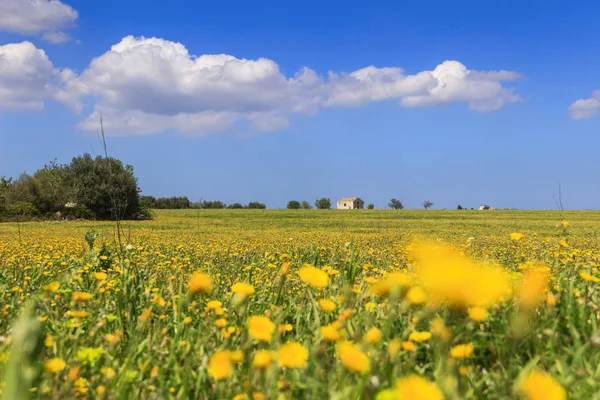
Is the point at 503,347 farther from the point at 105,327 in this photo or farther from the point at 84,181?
the point at 84,181

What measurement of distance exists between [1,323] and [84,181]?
4153 cm

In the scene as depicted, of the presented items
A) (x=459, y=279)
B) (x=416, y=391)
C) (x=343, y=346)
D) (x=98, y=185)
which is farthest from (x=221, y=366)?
(x=98, y=185)

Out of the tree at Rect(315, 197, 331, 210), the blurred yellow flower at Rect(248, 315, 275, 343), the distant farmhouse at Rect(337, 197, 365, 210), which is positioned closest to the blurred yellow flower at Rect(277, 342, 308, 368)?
the blurred yellow flower at Rect(248, 315, 275, 343)

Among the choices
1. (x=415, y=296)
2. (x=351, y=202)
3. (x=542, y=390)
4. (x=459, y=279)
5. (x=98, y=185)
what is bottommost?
(x=542, y=390)

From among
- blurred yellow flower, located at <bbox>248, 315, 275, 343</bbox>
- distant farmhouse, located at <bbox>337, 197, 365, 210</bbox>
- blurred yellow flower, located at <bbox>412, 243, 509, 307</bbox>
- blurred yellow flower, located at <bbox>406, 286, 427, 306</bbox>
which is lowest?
blurred yellow flower, located at <bbox>248, 315, 275, 343</bbox>

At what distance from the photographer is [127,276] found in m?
3.93

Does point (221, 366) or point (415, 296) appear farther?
point (415, 296)

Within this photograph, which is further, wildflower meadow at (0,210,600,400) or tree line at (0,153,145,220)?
tree line at (0,153,145,220)

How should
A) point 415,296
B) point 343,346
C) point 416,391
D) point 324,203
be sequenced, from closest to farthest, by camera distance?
point 416,391 < point 343,346 < point 415,296 < point 324,203

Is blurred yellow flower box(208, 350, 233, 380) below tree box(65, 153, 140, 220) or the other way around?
below

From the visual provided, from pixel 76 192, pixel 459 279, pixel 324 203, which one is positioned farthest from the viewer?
pixel 324 203

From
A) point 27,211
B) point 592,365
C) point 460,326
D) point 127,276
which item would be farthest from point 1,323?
point 27,211

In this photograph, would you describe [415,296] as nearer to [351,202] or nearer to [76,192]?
[76,192]

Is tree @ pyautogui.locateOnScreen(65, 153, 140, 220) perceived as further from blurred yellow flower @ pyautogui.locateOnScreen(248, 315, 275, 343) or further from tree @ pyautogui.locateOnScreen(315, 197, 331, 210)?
tree @ pyautogui.locateOnScreen(315, 197, 331, 210)
